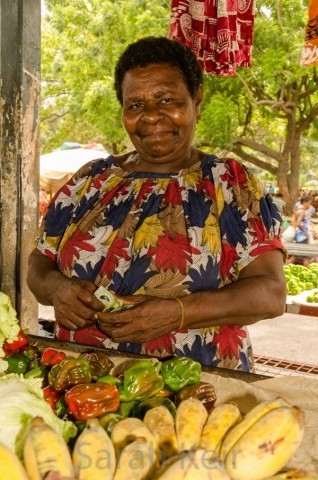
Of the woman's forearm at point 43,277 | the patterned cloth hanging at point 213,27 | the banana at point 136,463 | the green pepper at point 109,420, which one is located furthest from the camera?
the patterned cloth hanging at point 213,27

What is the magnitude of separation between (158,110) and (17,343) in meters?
1.20

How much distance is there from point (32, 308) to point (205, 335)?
1.54 metres

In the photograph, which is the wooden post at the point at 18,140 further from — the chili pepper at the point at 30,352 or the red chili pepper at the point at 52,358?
the red chili pepper at the point at 52,358

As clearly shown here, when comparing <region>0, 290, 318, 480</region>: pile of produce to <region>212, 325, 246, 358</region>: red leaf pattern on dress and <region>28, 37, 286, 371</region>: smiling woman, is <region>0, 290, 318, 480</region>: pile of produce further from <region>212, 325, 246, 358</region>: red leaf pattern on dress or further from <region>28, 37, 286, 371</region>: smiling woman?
<region>212, 325, 246, 358</region>: red leaf pattern on dress

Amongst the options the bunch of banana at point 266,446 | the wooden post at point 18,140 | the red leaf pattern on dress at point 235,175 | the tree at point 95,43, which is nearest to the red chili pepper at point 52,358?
the bunch of banana at point 266,446

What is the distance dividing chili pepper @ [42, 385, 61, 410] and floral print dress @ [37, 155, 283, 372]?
1.96ft

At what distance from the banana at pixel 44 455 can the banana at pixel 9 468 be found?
0.14 ft

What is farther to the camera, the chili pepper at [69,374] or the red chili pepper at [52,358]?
the red chili pepper at [52,358]

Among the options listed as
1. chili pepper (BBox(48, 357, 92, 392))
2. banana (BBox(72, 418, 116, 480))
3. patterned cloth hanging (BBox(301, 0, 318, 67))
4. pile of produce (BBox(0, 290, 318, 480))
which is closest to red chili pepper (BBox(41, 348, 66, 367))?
pile of produce (BBox(0, 290, 318, 480))

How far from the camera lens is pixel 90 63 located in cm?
1595

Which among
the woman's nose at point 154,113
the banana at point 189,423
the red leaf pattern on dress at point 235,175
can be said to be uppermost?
the woman's nose at point 154,113

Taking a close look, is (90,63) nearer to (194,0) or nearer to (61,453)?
(194,0)

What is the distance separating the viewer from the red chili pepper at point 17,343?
90.0 inches

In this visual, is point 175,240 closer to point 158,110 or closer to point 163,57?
point 158,110
